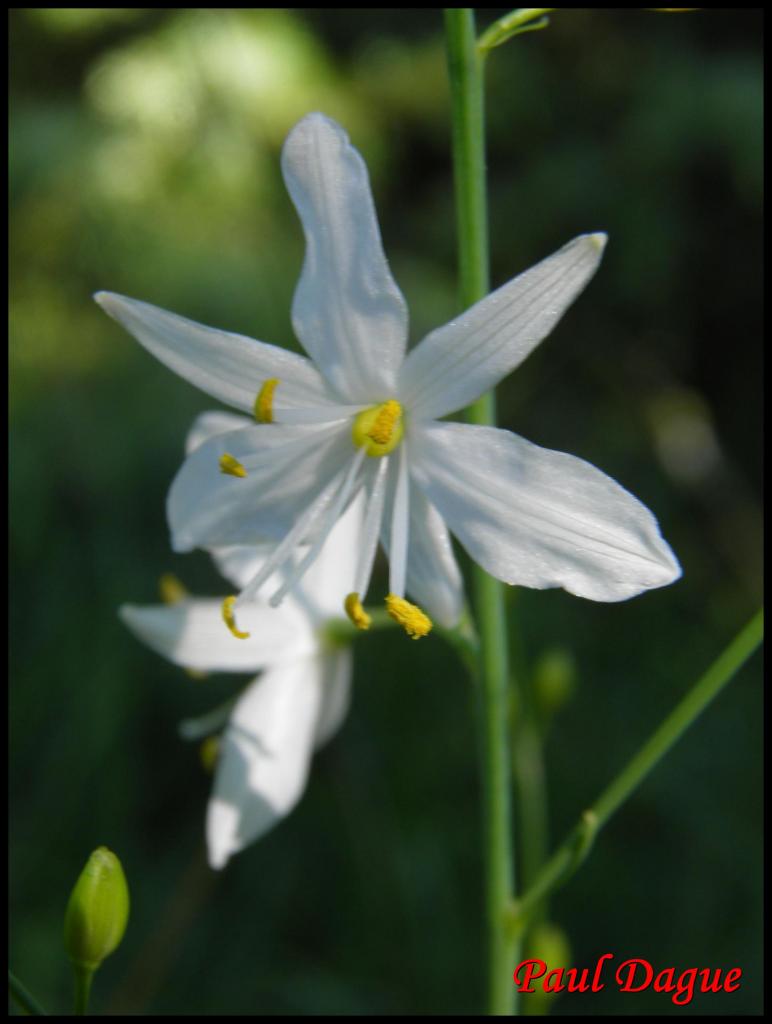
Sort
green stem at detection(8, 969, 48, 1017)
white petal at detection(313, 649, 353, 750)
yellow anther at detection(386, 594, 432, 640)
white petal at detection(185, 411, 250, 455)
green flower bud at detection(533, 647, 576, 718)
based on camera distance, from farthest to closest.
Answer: green flower bud at detection(533, 647, 576, 718) → white petal at detection(313, 649, 353, 750) → white petal at detection(185, 411, 250, 455) → yellow anther at detection(386, 594, 432, 640) → green stem at detection(8, 969, 48, 1017)

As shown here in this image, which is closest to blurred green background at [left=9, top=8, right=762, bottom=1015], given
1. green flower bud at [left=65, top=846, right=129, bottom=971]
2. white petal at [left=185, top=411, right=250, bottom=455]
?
white petal at [left=185, top=411, right=250, bottom=455]

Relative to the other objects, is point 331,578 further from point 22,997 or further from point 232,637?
point 22,997

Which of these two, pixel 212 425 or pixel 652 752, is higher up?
pixel 212 425

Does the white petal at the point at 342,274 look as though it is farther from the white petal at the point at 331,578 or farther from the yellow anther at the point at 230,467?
the white petal at the point at 331,578

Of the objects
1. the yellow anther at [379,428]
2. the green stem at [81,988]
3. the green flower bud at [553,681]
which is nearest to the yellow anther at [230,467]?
the yellow anther at [379,428]

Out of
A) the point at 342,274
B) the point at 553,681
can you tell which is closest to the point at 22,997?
the point at 342,274

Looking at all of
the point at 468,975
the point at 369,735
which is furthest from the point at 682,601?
the point at 468,975

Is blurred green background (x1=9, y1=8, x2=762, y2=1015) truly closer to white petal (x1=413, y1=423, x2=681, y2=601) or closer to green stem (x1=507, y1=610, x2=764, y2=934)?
green stem (x1=507, y1=610, x2=764, y2=934)
